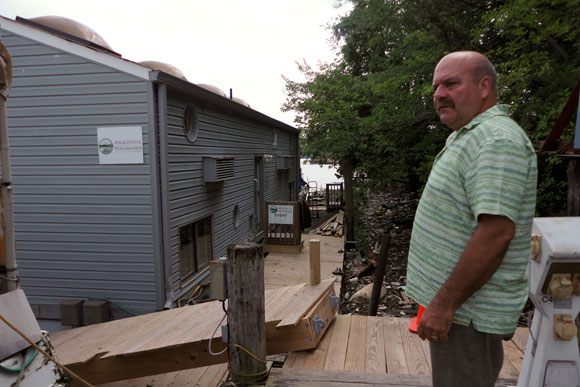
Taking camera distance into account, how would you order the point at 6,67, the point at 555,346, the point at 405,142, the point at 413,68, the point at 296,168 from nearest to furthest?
the point at 555,346 → the point at 6,67 → the point at 413,68 → the point at 405,142 → the point at 296,168

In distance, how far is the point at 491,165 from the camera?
1.77 metres

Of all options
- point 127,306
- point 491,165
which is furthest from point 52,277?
point 491,165

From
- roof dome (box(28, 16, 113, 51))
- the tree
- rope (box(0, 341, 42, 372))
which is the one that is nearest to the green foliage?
the tree

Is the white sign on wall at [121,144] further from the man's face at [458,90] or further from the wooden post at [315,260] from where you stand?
the man's face at [458,90]

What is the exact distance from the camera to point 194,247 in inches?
356

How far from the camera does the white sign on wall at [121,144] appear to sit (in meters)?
7.14

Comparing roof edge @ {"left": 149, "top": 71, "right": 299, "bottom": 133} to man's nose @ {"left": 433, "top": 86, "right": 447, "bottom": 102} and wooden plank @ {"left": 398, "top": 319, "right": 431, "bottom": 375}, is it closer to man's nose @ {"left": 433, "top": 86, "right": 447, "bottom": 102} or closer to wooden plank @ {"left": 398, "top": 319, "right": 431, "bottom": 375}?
wooden plank @ {"left": 398, "top": 319, "right": 431, "bottom": 375}

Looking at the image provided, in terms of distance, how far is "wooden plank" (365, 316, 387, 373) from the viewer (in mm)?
3764

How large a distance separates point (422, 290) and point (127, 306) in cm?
688

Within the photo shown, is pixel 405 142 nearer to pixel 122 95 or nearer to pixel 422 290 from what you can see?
pixel 122 95

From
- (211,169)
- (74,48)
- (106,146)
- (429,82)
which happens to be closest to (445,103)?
(106,146)

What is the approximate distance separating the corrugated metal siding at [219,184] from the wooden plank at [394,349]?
468cm

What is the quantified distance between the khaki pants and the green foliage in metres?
7.09

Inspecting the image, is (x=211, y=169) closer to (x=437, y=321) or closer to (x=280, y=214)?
(x=280, y=214)
